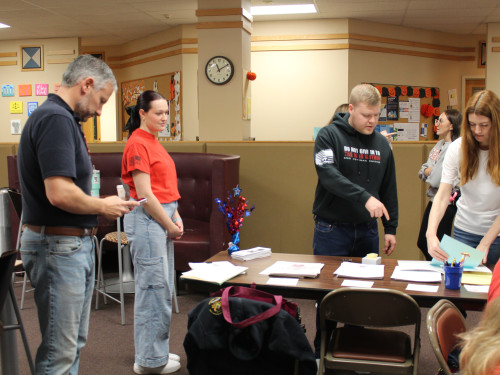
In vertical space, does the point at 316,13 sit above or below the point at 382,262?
above

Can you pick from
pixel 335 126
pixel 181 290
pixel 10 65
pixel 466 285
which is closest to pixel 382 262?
pixel 466 285

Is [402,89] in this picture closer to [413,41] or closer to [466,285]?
[413,41]

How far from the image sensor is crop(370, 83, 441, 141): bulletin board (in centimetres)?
941

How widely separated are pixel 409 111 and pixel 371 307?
7.87 meters

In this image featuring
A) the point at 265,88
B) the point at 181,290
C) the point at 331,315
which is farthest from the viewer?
the point at 265,88

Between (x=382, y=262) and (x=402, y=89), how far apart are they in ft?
23.6

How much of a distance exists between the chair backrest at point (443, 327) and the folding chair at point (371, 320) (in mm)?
163

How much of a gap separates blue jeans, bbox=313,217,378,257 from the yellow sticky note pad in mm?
616

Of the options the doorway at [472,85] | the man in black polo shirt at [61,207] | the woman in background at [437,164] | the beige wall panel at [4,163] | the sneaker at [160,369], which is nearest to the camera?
the man in black polo shirt at [61,207]


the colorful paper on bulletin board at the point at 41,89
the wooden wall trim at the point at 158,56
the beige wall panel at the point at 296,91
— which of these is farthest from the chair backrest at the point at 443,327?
the colorful paper on bulletin board at the point at 41,89

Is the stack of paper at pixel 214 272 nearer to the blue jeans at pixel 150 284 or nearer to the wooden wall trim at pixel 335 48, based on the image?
the blue jeans at pixel 150 284

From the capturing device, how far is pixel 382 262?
277 centimetres

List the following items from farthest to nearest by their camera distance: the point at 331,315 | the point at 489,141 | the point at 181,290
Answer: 1. the point at 181,290
2. the point at 489,141
3. the point at 331,315

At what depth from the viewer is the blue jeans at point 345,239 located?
9.62 feet
